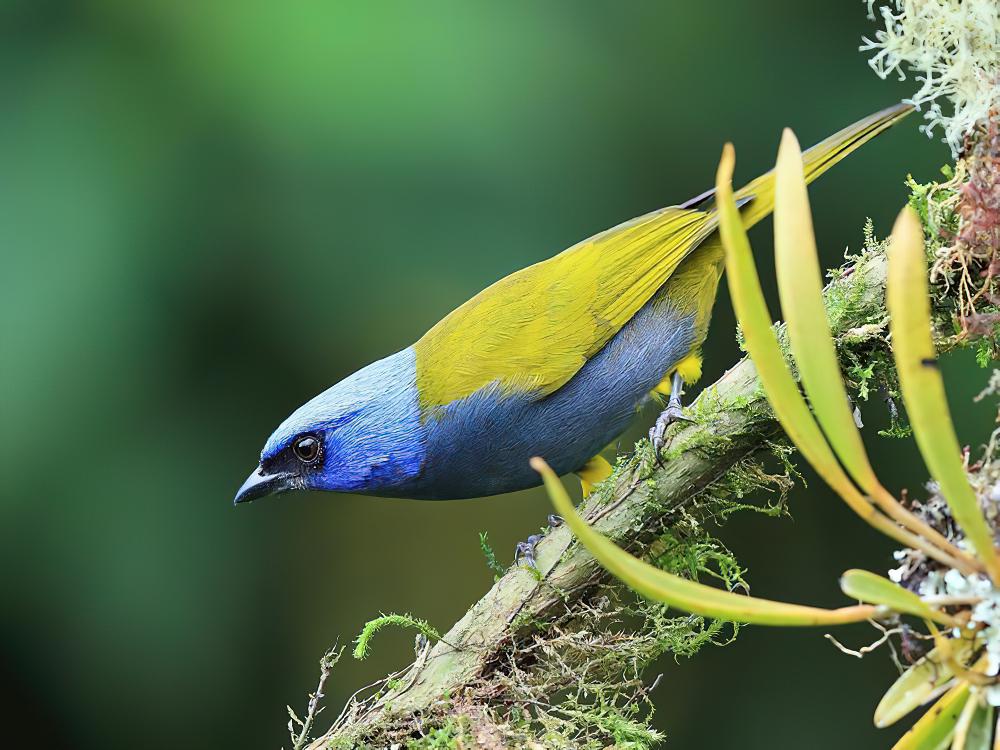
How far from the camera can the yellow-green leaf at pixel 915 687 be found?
1.02 m

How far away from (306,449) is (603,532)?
3.72 ft

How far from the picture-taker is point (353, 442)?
Result: 2803 mm

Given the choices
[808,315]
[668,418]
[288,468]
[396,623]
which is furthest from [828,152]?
[288,468]

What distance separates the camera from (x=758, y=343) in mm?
930

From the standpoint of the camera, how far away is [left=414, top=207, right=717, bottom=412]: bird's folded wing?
2.75 metres

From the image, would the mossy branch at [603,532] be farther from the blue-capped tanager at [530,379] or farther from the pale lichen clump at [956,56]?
the blue-capped tanager at [530,379]

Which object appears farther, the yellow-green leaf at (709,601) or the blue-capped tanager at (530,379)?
the blue-capped tanager at (530,379)

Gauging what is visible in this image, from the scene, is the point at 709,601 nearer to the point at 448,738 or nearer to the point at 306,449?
the point at 448,738

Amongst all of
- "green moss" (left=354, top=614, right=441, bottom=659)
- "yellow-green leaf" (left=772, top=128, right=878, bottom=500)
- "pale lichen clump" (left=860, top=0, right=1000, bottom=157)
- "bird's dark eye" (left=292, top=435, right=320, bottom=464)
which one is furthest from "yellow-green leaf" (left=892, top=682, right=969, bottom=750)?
"bird's dark eye" (left=292, top=435, right=320, bottom=464)

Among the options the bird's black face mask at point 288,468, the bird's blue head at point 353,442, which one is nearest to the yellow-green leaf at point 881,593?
the bird's blue head at point 353,442

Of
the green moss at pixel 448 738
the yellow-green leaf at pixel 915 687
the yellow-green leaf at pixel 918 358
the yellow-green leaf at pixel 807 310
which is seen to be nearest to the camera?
the yellow-green leaf at pixel 918 358

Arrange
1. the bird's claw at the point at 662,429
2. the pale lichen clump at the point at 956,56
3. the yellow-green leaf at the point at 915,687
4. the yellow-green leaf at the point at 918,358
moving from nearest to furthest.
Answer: the yellow-green leaf at the point at 918,358, the yellow-green leaf at the point at 915,687, the pale lichen clump at the point at 956,56, the bird's claw at the point at 662,429

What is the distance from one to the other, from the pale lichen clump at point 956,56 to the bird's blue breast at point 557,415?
141 cm

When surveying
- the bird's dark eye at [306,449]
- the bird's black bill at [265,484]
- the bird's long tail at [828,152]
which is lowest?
the bird's black bill at [265,484]
